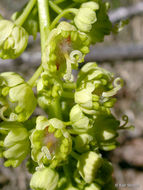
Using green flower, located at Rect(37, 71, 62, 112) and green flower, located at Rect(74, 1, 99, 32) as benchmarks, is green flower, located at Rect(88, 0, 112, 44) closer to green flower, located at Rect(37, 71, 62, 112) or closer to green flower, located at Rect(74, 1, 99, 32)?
green flower, located at Rect(74, 1, 99, 32)

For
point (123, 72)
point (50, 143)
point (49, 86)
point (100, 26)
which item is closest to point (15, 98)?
point (49, 86)

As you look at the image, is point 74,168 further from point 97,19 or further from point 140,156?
point 140,156

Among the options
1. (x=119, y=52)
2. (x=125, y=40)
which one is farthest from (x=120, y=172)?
(x=125, y=40)

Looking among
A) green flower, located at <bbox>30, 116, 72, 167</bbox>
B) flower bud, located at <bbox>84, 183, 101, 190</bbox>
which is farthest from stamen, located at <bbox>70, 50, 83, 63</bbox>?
flower bud, located at <bbox>84, 183, 101, 190</bbox>

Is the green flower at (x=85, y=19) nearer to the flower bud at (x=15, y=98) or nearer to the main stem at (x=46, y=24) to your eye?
the main stem at (x=46, y=24)

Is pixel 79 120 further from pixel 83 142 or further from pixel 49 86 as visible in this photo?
pixel 49 86
